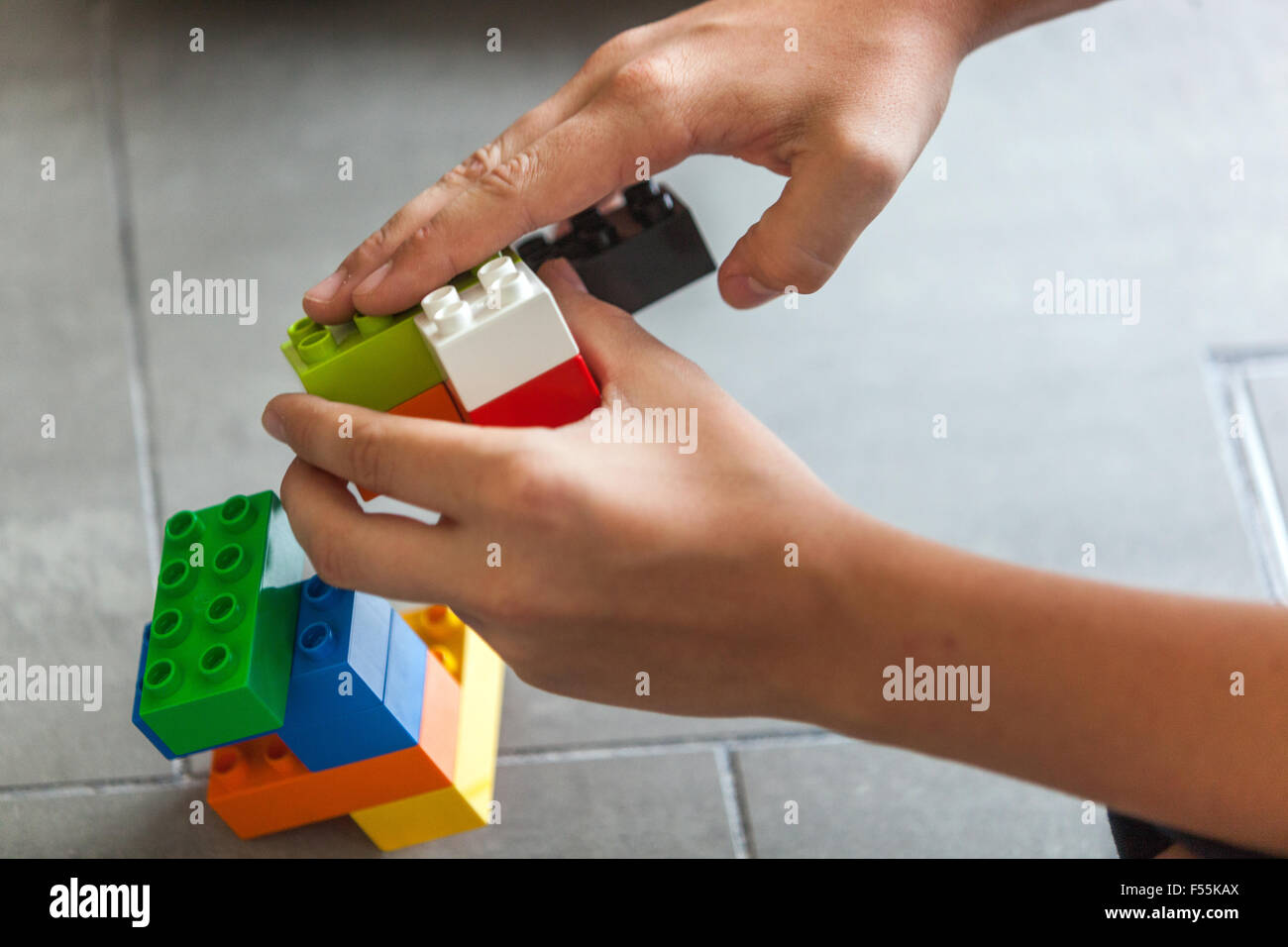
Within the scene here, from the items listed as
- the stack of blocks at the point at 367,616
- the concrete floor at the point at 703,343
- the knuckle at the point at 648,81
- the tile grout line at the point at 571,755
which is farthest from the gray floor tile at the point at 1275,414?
the knuckle at the point at 648,81

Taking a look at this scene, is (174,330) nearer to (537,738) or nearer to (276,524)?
(276,524)

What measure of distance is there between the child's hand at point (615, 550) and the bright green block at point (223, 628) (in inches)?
4.3

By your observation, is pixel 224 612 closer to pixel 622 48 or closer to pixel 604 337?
pixel 604 337

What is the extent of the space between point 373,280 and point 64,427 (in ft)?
2.26

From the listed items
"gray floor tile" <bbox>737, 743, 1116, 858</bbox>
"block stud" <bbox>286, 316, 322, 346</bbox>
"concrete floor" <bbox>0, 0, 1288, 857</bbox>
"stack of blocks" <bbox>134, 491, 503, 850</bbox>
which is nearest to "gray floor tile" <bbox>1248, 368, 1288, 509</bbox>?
"concrete floor" <bbox>0, 0, 1288, 857</bbox>

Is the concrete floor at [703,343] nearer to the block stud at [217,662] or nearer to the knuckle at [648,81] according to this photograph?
the block stud at [217,662]

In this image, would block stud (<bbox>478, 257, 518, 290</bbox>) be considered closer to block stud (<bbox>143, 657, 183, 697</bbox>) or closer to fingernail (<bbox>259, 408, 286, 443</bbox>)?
fingernail (<bbox>259, 408, 286, 443</bbox>)

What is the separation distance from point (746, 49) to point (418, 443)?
46 cm

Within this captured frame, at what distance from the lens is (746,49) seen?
34.8 inches

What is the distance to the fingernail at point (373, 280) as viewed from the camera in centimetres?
78

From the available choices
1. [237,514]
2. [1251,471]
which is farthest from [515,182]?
[1251,471]

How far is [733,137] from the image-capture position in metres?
0.88
